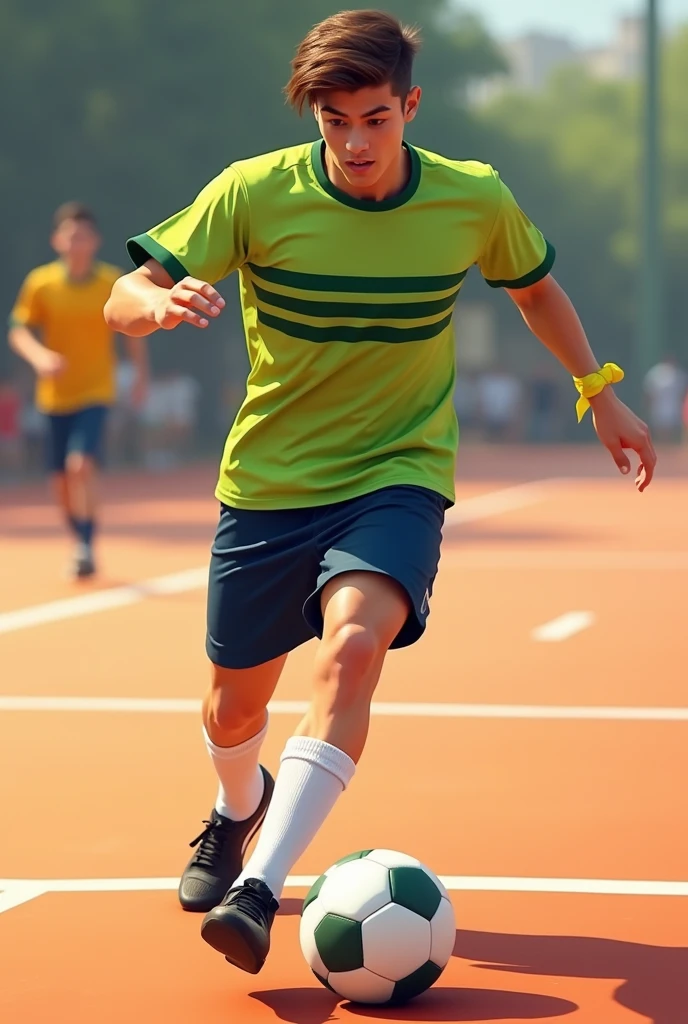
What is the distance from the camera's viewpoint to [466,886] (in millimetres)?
5328

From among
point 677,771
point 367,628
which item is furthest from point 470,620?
point 367,628

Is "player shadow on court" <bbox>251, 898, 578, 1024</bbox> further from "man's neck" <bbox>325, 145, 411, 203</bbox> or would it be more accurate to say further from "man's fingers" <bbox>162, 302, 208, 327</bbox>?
"man's neck" <bbox>325, 145, 411, 203</bbox>

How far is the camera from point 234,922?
13.4ft

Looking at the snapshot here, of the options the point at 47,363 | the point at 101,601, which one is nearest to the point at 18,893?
the point at 101,601

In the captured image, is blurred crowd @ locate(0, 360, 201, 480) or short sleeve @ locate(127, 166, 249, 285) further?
blurred crowd @ locate(0, 360, 201, 480)

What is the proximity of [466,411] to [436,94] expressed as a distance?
6786 millimetres

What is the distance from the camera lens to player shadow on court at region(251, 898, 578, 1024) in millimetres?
4203

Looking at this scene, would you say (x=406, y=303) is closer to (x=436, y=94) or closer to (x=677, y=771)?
(x=677, y=771)

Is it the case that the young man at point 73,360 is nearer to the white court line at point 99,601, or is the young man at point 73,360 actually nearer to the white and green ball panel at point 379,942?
the white court line at point 99,601

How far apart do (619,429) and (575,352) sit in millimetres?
221

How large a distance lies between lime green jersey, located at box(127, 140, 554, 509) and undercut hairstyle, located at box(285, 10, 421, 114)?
24 cm

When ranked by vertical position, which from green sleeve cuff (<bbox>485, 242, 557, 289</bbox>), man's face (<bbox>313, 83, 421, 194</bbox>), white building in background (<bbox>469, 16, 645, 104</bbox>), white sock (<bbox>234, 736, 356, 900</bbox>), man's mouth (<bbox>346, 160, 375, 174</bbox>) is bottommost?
white building in background (<bbox>469, 16, 645, 104</bbox>)

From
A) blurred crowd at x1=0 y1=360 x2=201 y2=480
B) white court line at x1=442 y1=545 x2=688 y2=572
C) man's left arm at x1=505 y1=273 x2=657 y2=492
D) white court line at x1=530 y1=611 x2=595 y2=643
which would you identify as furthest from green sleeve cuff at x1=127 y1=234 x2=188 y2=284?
blurred crowd at x1=0 y1=360 x2=201 y2=480

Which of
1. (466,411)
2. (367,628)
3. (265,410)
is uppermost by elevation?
(265,410)
